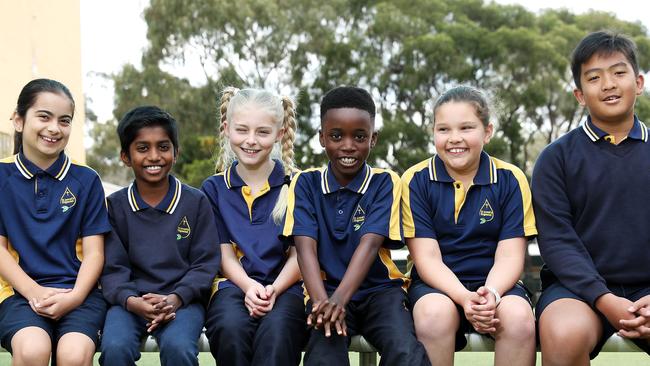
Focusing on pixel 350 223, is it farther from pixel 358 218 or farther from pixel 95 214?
pixel 95 214

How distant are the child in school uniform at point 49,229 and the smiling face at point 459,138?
157 centimetres

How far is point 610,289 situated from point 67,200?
2.40 metres

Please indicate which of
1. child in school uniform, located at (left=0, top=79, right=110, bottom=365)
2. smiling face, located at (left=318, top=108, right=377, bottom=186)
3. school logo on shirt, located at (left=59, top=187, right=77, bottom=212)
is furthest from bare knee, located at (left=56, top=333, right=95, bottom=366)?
smiling face, located at (left=318, top=108, right=377, bottom=186)

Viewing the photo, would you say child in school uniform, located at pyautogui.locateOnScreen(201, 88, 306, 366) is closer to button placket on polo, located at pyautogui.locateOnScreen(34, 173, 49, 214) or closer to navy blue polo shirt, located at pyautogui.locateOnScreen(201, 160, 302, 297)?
navy blue polo shirt, located at pyautogui.locateOnScreen(201, 160, 302, 297)

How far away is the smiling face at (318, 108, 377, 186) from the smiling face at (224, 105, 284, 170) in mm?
418

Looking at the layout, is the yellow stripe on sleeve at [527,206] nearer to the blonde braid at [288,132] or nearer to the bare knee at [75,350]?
the blonde braid at [288,132]

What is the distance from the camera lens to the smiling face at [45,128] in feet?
11.2

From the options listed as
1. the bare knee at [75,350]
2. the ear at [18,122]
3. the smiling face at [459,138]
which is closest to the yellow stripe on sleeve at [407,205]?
the smiling face at [459,138]

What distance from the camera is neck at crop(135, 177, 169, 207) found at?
352 centimetres

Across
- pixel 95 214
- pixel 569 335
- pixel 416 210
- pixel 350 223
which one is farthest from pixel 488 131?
pixel 95 214

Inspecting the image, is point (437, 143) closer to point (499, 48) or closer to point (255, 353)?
point (255, 353)

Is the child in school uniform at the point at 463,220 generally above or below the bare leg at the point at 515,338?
above

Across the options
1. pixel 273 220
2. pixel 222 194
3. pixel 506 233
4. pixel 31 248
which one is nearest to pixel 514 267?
pixel 506 233

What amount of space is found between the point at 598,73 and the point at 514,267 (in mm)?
925
